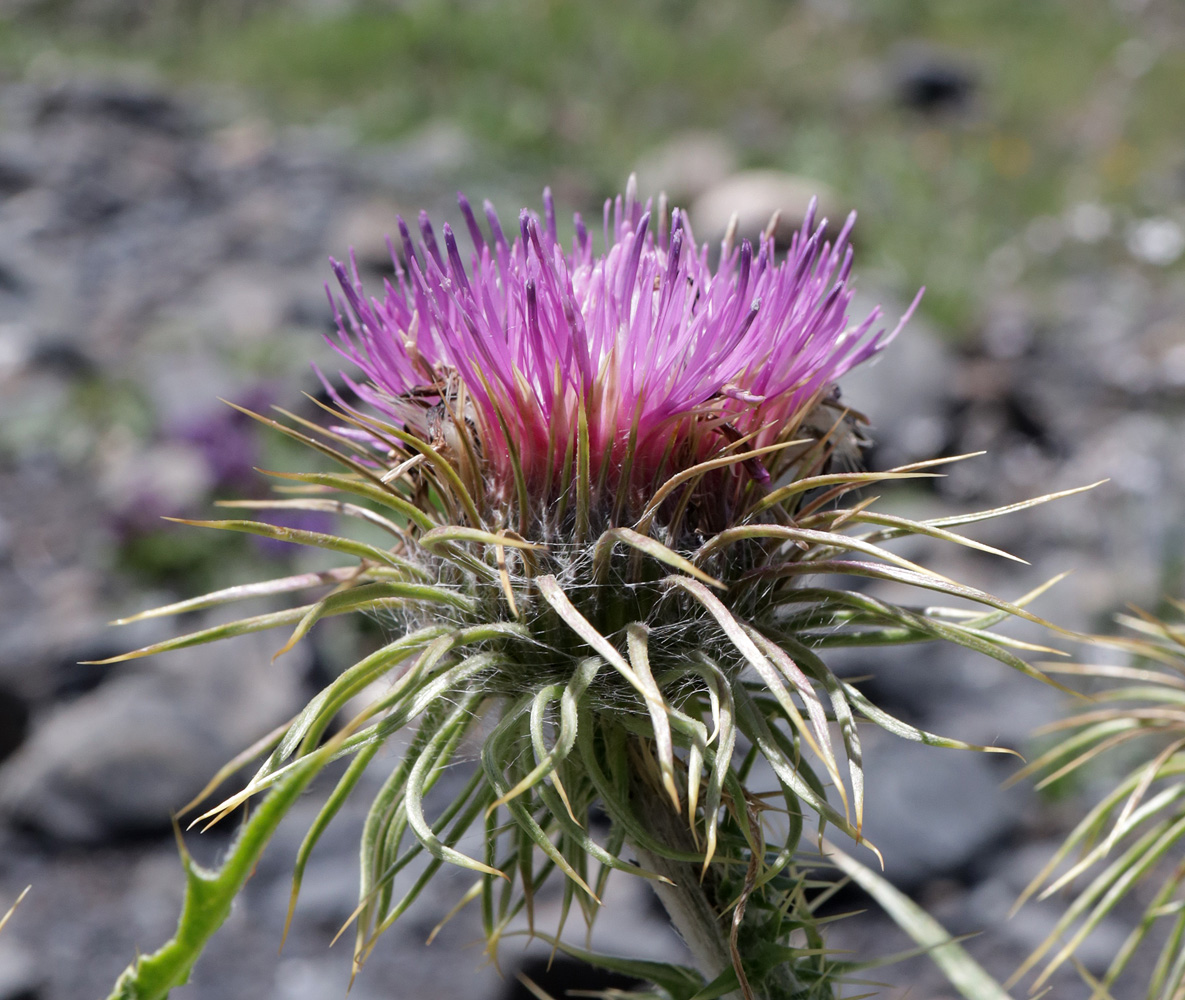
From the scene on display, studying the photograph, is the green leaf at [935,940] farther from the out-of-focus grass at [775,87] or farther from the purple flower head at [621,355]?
the out-of-focus grass at [775,87]

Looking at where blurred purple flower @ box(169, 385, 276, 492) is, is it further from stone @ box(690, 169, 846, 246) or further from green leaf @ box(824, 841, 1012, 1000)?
green leaf @ box(824, 841, 1012, 1000)

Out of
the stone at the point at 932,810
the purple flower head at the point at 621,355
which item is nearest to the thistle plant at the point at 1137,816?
the purple flower head at the point at 621,355

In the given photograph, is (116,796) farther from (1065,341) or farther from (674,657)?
(1065,341)

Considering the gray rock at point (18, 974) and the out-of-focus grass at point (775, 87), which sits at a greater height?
the out-of-focus grass at point (775, 87)

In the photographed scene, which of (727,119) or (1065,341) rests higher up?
(727,119)

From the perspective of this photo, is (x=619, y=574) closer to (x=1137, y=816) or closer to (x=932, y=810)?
(x=1137, y=816)

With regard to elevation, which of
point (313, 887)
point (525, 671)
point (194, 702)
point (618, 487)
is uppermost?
point (618, 487)

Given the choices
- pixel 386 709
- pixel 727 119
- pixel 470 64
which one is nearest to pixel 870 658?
pixel 386 709

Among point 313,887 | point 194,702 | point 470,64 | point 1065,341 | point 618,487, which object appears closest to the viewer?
point 618,487
